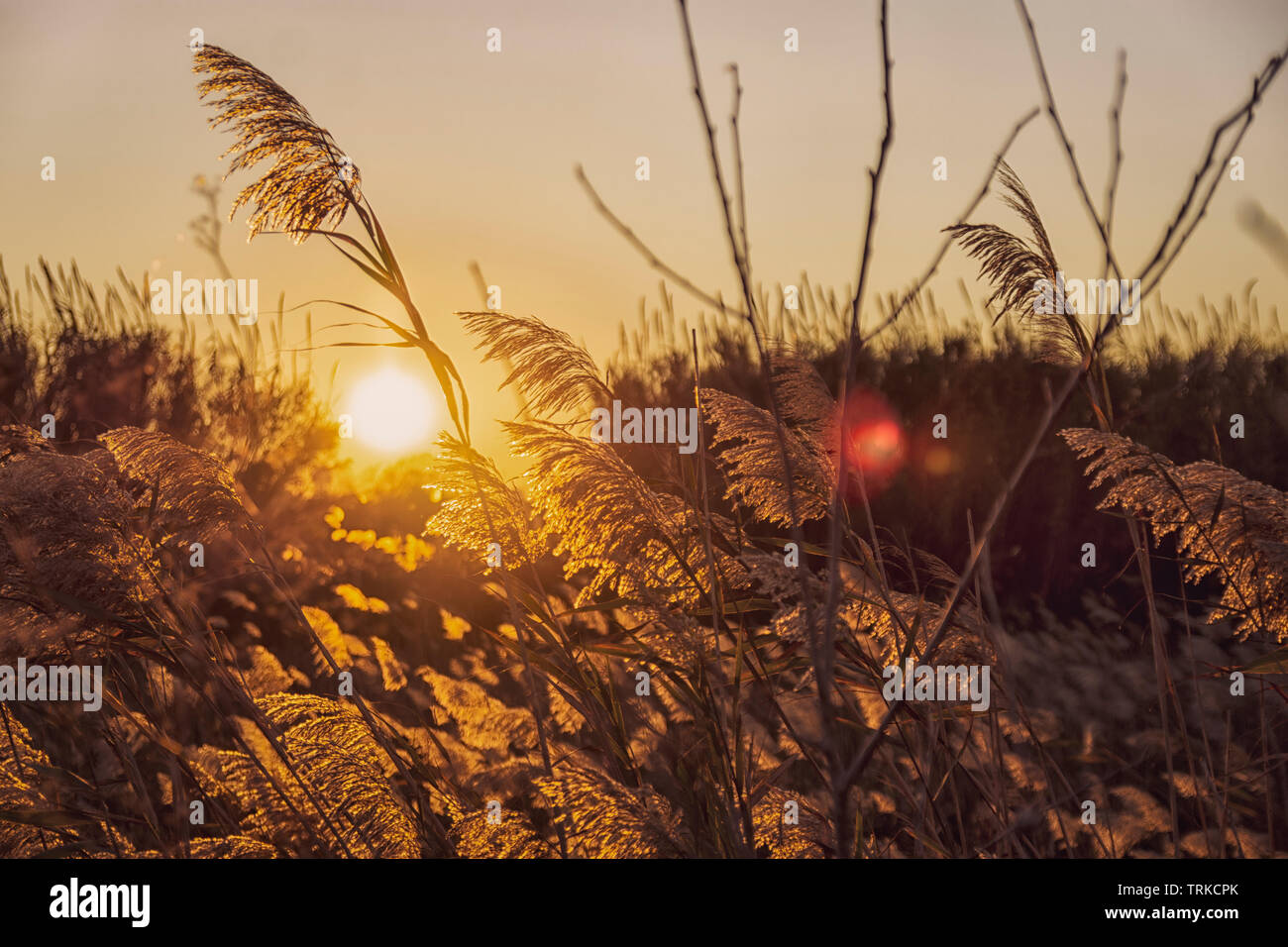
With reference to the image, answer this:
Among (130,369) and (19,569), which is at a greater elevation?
(130,369)

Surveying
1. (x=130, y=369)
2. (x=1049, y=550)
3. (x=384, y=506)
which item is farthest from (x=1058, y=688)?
(x=130, y=369)

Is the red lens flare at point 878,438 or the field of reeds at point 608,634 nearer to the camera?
the field of reeds at point 608,634

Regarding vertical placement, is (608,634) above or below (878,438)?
below

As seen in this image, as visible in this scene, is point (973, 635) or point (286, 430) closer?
point (973, 635)

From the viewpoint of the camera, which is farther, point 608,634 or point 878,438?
point 878,438

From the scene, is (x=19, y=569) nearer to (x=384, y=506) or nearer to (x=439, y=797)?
(x=439, y=797)

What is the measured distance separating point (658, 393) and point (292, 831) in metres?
4.97

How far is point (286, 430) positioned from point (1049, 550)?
485 cm

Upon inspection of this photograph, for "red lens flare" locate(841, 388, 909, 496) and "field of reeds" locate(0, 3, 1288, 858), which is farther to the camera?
"red lens flare" locate(841, 388, 909, 496)

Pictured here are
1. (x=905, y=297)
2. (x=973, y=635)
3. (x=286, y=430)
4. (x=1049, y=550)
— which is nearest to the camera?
(x=905, y=297)

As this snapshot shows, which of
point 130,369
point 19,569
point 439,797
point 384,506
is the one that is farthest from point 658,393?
point 19,569
